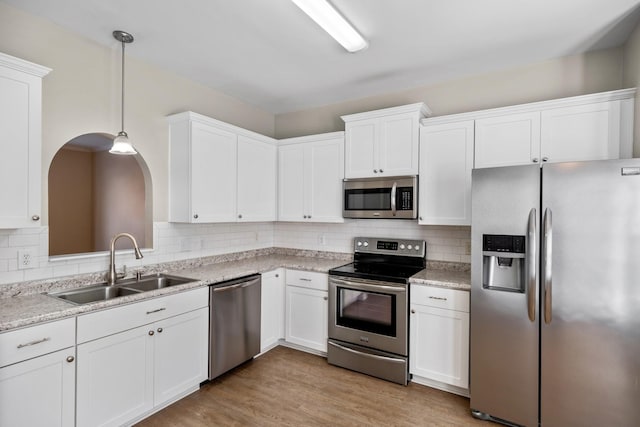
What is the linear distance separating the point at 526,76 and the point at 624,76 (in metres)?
0.67

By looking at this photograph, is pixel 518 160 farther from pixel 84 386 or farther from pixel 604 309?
pixel 84 386

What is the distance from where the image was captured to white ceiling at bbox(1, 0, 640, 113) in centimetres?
217

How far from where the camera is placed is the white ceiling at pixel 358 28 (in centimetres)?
217

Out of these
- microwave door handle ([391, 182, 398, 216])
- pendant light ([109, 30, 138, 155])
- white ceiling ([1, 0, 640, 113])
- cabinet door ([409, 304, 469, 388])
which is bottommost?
cabinet door ([409, 304, 469, 388])

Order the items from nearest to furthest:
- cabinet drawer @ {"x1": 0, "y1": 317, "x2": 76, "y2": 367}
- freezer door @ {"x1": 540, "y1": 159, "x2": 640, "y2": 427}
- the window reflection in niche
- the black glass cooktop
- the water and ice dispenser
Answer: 1. cabinet drawer @ {"x1": 0, "y1": 317, "x2": 76, "y2": 367}
2. freezer door @ {"x1": 540, "y1": 159, "x2": 640, "y2": 427}
3. the water and ice dispenser
4. the black glass cooktop
5. the window reflection in niche

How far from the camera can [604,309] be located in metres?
2.03

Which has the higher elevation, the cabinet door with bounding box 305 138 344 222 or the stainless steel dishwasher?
the cabinet door with bounding box 305 138 344 222

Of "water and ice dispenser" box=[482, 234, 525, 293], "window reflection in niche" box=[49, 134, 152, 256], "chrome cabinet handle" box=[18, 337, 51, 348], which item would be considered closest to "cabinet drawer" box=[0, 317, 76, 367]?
"chrome cabinet handle" box=[18, 337, 51, 348]

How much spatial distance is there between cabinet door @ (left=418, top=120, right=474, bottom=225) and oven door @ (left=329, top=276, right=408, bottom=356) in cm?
74

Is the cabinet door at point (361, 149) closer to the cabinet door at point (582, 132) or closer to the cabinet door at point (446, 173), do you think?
the cabinet door at point (446, 173)

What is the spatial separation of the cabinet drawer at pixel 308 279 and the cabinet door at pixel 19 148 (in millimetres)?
2153

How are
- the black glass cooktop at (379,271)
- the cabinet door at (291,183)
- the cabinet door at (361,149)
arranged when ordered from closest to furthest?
the black glass cooktop at (379,271), the cabinet door at (361,149), the cabinet door at (291,183)

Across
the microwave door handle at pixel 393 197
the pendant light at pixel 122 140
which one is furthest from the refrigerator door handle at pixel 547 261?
the pendant light at pixel 122 140

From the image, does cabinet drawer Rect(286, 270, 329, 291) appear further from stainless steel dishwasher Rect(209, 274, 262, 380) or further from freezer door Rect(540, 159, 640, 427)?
freezer door Rect(540, 159, 640, 427)
